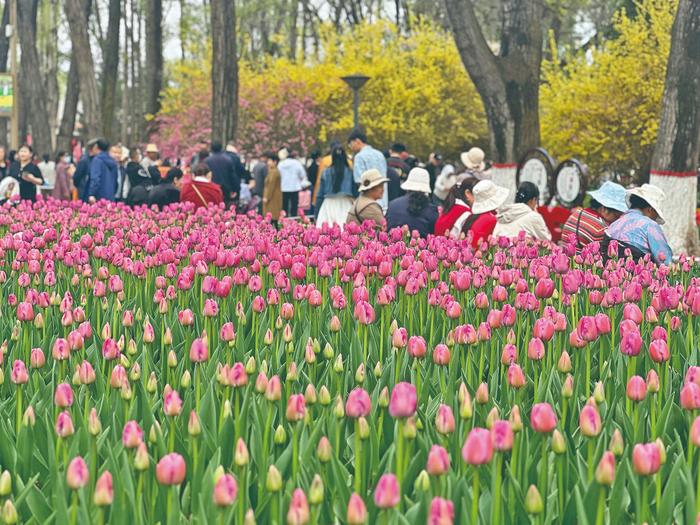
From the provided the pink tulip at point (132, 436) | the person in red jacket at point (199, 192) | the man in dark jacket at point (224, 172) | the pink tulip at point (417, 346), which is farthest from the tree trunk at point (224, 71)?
the pink tulip at point (132, 436)

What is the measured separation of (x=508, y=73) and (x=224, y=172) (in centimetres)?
421

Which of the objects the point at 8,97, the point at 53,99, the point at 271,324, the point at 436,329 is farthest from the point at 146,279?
the point at 53,99

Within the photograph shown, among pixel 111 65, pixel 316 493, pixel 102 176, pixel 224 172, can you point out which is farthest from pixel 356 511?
pixel 111 65

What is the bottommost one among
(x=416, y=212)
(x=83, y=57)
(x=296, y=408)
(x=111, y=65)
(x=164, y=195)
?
(x=164, y=195)

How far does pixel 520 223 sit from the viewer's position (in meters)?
8.14

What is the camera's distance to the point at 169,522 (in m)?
2.14

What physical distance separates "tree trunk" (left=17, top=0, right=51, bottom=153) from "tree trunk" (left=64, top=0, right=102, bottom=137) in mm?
7008

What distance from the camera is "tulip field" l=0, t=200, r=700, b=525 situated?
2.21 m

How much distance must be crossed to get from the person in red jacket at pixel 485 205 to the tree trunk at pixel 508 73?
7104 millimetres

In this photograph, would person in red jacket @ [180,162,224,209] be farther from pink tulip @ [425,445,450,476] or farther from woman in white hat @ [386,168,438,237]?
pink tulip @ [425,445,450,476]

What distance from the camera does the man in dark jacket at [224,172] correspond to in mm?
15547

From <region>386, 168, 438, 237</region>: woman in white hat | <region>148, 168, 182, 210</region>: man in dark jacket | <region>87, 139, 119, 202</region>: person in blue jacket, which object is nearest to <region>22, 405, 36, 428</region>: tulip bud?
<region>386, 168, 438, 237</region>: woman in white hat

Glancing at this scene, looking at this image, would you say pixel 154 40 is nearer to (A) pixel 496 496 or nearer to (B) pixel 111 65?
(B) pixel 111 65

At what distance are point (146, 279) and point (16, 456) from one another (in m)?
2.57
